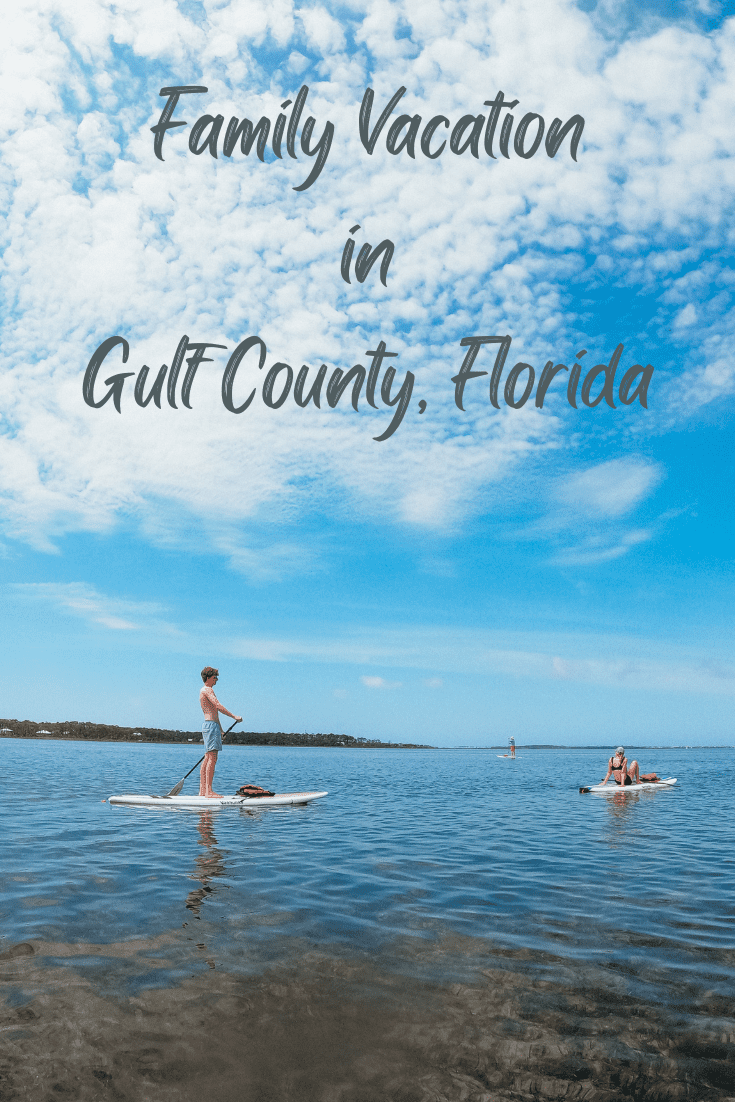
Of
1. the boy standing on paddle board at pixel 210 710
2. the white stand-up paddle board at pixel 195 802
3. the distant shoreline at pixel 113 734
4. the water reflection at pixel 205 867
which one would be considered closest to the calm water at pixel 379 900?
the water reflection at pixel 205 867

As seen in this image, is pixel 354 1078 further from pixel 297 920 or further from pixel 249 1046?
pixel 297 920

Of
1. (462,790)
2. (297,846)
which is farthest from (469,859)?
(462,790)

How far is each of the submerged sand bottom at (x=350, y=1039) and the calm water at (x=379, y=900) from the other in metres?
0.14

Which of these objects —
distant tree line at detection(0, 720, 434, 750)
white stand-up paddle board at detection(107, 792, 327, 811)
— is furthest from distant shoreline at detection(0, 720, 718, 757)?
white stand-up paddle board at detection(107, 792, 327, 811)

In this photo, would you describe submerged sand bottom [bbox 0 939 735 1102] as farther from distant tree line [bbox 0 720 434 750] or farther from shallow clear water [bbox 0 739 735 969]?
distant tree line [bbox 0 720 434 750]

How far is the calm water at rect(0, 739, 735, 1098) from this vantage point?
6.37 m

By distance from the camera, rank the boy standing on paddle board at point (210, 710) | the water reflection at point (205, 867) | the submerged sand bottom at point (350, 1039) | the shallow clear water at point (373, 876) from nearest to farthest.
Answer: the submerged sand bottom at point (350, 1039) < the shallow clear water at point (373, 876) < the water reflection at point (205, 867) < the boy standing on paddle board at point (210, 710)

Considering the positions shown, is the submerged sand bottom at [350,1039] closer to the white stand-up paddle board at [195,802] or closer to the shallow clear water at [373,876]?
the shallow clear water at [373,876]

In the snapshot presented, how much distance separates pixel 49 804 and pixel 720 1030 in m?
18.7

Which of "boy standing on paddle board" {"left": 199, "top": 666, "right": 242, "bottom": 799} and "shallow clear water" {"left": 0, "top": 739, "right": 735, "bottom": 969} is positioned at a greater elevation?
"boy standing on paddle board" {"left": 199, "top": 666, "right": 242, "bottom": 799}

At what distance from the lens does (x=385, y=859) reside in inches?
474

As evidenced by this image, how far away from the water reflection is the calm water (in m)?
0.04

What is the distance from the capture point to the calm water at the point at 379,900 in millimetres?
6371

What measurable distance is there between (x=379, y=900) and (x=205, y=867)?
10.8 ft
